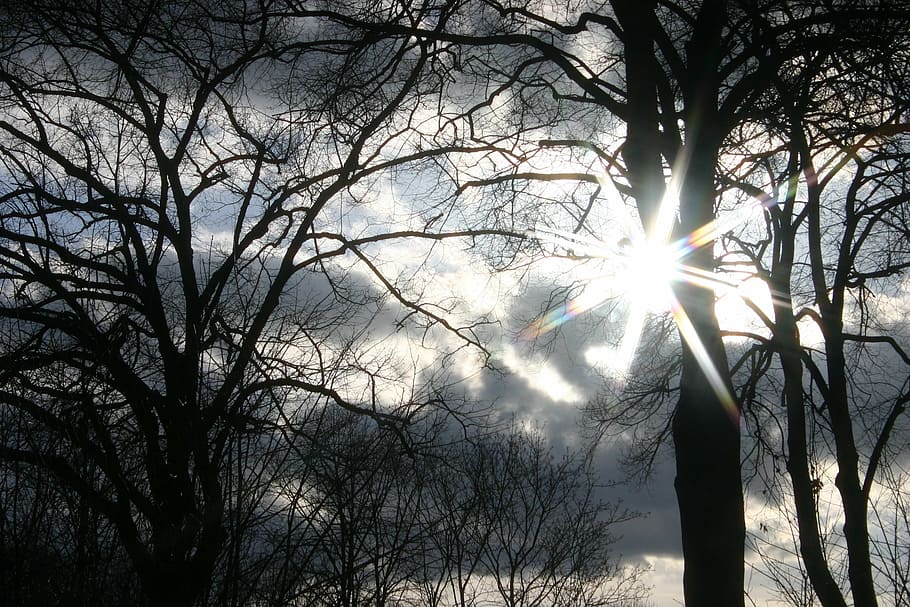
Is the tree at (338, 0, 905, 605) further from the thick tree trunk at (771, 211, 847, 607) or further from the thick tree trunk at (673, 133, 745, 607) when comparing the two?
the thick tree trunk at (771, 211, 847, 607)

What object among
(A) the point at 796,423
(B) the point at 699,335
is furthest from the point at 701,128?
(A) the point at 796,423

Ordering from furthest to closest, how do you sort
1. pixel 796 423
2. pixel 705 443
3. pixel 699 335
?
pixel 796 423 < pixel 699 335 < pixel 705 443

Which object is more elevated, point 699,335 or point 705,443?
point 699,335

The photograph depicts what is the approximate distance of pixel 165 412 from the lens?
4164 mm

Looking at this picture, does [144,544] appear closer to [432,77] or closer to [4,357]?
[4,357]

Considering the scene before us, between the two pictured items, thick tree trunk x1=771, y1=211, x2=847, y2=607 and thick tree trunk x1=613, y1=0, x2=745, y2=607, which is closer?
thick tree trunk x1=613, y1=0, x2=745, y2=607

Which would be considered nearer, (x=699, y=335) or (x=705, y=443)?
(x=705, y=443)

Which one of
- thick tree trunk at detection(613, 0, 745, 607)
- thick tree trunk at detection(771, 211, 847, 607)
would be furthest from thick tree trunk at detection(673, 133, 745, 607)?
thick tree trunk at detection(771, 211, 847, 607)

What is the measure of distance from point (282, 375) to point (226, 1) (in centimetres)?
454

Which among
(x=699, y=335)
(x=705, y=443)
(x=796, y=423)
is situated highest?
(x=796, y=423)

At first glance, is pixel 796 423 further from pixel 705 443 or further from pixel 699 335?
pixel 705 443

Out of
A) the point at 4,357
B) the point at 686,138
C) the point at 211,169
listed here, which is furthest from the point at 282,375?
the point at 211,169

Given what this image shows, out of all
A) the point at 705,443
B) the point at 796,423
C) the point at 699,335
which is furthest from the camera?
the point at 796,423

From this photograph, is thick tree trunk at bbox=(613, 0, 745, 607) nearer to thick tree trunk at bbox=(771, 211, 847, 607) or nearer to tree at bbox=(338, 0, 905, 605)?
tree at bbox=(338, 0, 905, 605)
